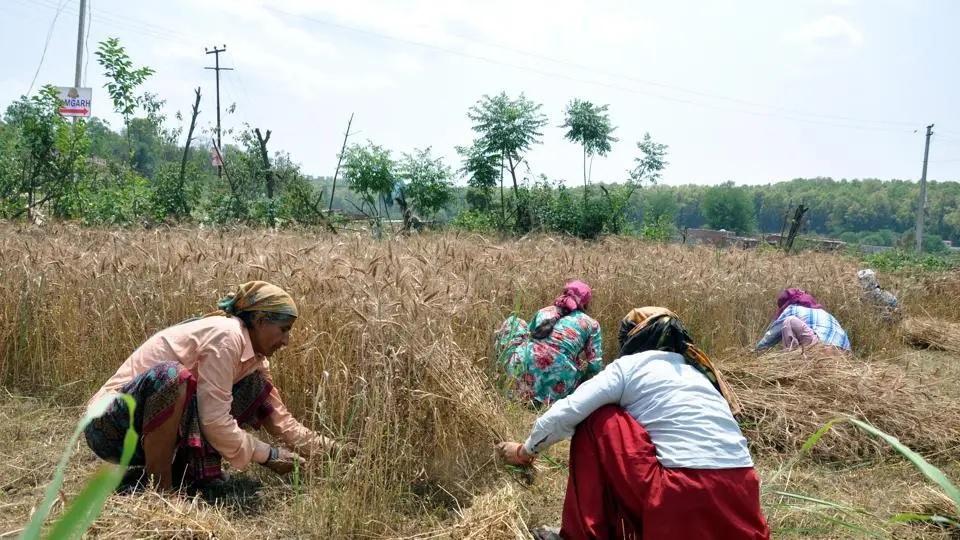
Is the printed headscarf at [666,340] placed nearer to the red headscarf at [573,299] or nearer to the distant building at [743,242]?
the red headscarf at [573,299]

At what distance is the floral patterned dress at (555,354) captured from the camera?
5.03 metres

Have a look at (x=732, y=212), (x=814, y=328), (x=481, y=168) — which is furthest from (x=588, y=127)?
(x=732, y=212)

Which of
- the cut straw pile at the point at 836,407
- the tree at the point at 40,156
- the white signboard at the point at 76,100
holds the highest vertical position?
the white signboard at the point at 76,100

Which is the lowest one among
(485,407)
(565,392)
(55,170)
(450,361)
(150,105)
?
(565,392)

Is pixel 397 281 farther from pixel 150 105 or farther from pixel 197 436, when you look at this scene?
pixel 150 105

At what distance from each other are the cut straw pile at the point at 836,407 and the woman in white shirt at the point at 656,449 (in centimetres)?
183

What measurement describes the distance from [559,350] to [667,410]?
7.90 ft

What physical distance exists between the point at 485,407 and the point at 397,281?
2.65 ft

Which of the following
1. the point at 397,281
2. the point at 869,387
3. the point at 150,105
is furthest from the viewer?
the point at 150,105

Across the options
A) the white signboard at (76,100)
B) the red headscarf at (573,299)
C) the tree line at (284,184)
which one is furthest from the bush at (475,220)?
the red headscarf at (573,299)

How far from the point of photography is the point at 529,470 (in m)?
3.31

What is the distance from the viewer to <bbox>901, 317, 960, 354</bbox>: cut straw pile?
9078 mm

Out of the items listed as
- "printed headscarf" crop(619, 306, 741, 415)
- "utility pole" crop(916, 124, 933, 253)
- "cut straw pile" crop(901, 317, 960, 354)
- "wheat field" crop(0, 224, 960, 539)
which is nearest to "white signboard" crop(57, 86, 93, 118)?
"wheat field" crop(0, 224, 960, 539)

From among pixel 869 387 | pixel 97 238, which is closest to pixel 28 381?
pixel 97 238
